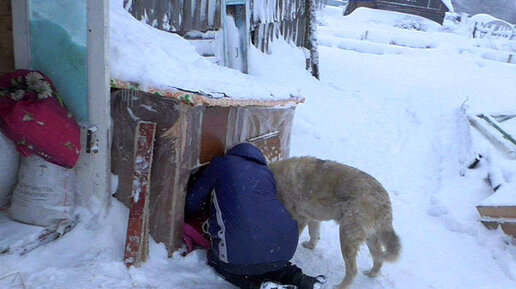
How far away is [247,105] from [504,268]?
2767mm

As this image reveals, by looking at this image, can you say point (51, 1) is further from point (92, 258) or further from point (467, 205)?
point (467, 205)

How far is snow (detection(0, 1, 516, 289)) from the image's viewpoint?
2.97 m

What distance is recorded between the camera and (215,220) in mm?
3076

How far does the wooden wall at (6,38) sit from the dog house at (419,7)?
31404mm

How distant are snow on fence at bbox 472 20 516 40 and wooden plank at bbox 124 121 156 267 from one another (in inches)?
1133

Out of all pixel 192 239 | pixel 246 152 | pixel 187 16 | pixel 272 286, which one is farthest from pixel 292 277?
pixel 187 16

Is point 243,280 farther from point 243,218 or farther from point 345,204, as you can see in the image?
point 345,204

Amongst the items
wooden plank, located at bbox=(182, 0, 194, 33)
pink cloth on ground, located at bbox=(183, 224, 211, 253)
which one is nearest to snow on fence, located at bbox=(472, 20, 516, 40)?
wooden plank, located at bbox=(182, 0, 194, 33)

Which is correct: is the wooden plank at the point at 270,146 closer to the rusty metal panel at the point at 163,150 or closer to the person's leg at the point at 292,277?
the rusty metal panel at the point at 163,150

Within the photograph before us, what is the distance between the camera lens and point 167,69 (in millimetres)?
3326

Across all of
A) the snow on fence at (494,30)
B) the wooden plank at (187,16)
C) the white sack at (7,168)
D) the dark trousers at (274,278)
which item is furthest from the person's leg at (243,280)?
the snow on fence at (494,30)

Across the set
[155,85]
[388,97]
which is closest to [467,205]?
[155,85]

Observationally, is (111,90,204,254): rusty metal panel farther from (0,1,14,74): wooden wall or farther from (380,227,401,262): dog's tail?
(380,227,401,262): dog's tail

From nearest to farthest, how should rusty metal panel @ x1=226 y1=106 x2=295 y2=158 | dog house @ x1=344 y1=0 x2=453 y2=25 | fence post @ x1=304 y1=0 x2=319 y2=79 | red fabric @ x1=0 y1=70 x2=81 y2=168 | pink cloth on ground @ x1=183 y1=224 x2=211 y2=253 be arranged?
red fabric @ x1=0 y1=70 x2=81 y2=168 < pink cloth on ground @ x1=183 y1=224 x2=211 y2=253 < rusty metal panel @ x1=226 y1=106 x2=295 y2=158 < fence post @ x1=304 y1=0 x2=319 y2=79 < dog house @ x1=344 y1=0 x2=453 y2=25
